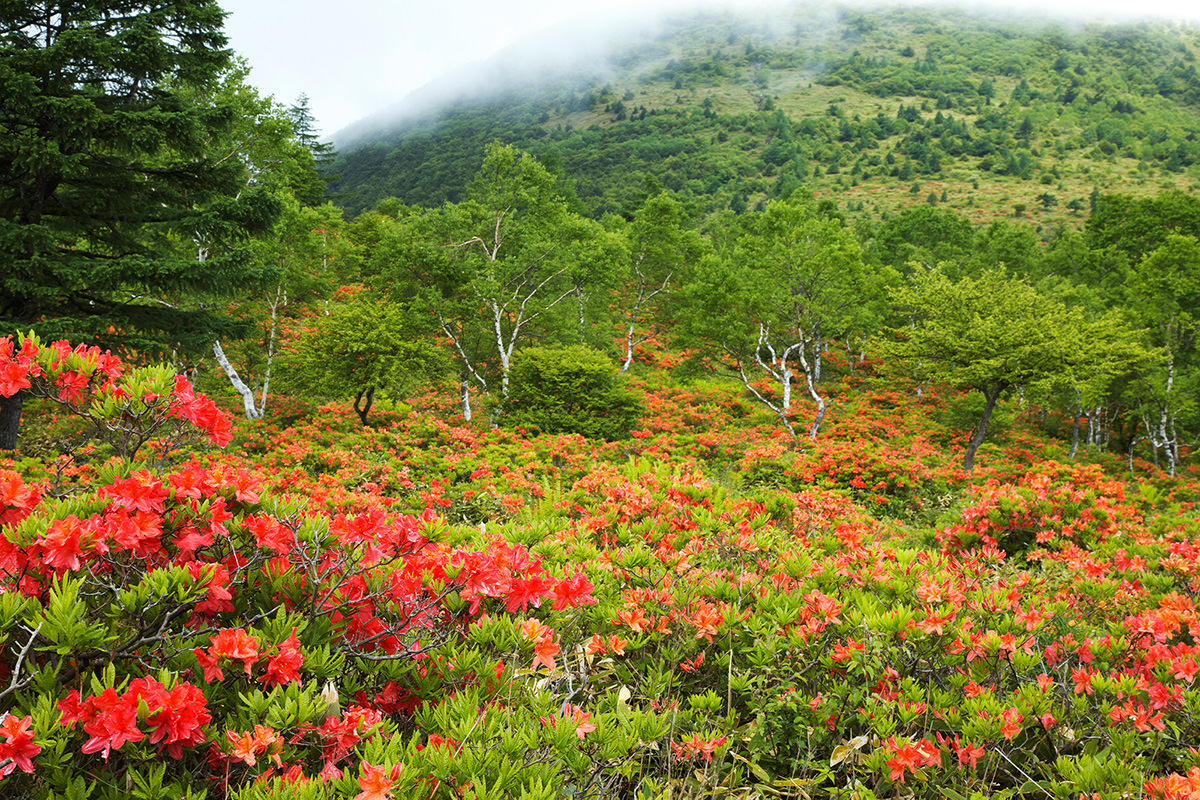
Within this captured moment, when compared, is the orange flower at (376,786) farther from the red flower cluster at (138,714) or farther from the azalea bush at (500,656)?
the red flower cluster at (138,714)

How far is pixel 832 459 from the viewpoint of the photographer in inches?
458

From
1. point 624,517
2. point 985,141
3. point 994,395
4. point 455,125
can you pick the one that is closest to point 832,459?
point 994,395

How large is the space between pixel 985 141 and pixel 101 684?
3702 inches

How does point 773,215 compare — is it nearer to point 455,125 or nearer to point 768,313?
point 768,313

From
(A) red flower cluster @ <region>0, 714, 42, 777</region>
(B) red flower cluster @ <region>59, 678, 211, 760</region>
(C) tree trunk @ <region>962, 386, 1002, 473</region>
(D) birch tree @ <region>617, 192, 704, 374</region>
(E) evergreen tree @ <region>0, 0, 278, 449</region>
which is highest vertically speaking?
(E) evergreen tree @ <region>0, 0, 278, 449</region>

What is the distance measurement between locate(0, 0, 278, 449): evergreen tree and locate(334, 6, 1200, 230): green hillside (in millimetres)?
31706

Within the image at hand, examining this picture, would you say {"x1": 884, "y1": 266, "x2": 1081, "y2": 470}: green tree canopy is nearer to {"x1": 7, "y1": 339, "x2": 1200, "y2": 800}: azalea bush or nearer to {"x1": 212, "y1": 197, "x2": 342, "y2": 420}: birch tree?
{"x1": 7, "y1": 339, "x2": 1200, "y2": 800}: azalea bush

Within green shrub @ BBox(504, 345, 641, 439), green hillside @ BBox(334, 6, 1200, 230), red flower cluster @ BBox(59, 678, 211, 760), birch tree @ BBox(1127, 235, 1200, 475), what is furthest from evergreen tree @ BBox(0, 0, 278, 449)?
green hillside @ BBox(334, 6, 1200, 230)

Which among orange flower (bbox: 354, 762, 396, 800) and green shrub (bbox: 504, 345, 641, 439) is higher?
orange flower (bbox: 354, 762, 396, 800)

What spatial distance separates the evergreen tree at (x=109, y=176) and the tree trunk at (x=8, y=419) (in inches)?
0.8

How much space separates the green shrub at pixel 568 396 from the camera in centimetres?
1405

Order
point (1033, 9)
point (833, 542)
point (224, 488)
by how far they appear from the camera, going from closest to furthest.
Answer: point (224, 488), point (833, 542), point (1033, 9)

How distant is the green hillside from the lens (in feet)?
194

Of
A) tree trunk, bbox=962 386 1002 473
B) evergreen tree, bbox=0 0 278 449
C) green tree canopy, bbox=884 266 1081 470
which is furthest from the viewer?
tree trunk, bbox=962 386 1002 473
